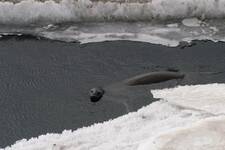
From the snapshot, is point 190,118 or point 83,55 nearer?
point 190,118

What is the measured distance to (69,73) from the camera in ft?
25.2

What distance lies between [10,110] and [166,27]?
10.2 ft

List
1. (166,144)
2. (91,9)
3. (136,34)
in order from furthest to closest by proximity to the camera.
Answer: (91,9), (136,34), (166,144)

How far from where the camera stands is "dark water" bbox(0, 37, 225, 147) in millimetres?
6875

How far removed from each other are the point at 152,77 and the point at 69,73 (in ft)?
3.97

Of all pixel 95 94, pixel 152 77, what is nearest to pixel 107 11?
pixel 152 77

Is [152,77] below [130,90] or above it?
above

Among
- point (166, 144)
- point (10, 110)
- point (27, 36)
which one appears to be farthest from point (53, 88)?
point (166, 144)

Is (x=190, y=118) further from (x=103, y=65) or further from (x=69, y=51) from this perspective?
(x=69, y=51)

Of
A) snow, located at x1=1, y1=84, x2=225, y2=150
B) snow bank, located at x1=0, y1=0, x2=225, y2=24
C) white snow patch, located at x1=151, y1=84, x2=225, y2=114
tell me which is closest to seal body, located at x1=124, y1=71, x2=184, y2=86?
white snow patch, located at x1=151, y1=84, x2=225, y2=114

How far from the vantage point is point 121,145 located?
6.07 meters

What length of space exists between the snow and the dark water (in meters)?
0.26

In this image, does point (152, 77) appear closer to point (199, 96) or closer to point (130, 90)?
point (130, 90)

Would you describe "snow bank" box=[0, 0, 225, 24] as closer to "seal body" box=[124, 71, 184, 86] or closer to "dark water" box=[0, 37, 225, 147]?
"dark water" box=[0, 37, 225, 147]
